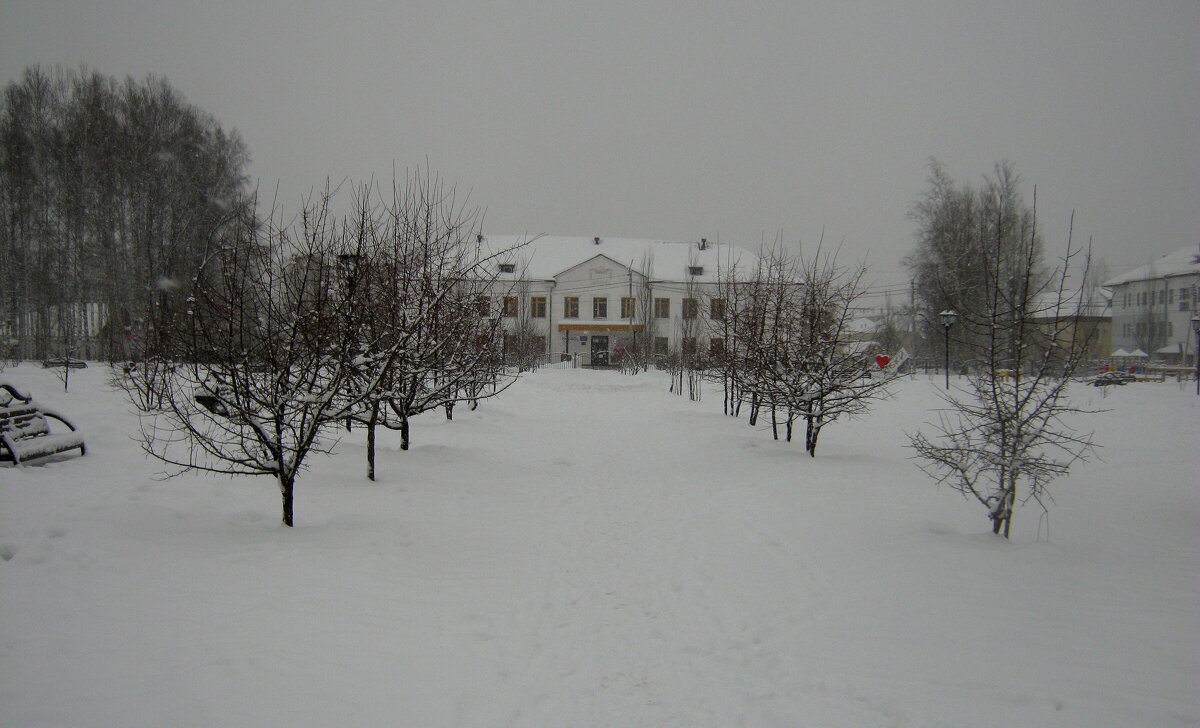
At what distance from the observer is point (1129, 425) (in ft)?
43.7

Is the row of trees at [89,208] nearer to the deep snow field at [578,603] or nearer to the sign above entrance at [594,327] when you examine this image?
the deep snow field at [578,603]

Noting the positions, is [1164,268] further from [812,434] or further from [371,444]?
[371,444]

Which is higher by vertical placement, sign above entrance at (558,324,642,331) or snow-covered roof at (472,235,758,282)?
snow-covered roof at (472,235,758,282)

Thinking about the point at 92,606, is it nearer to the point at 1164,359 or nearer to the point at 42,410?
the point at 42,410

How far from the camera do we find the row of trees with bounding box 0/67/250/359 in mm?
23984

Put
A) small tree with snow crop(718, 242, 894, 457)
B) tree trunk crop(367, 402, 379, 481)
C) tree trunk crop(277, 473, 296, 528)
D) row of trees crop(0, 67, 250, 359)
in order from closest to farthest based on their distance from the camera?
tree trunk crop(277, 473, 296, 528) → tree trunk crop(367, 402, 379, 481) → small tree with snow crop(718, 242, 894, 457) → row of trees crop(0, 67, 250, 359)

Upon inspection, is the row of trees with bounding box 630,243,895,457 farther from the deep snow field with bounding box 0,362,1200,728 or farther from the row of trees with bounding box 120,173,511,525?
the row of trees with bounding box 120,173,511,525

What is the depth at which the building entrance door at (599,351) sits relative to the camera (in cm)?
4581

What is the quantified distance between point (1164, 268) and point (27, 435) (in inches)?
2279

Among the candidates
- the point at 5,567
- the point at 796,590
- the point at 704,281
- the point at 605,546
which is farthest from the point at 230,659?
the point at 704,281

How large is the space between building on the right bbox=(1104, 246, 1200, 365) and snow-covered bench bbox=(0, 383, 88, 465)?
4734 cm

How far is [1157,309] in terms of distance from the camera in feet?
137

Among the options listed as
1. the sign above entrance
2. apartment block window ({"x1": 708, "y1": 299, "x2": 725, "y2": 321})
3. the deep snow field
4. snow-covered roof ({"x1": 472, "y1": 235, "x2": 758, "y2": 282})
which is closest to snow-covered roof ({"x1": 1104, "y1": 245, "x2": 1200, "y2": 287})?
snow-covered roof ({"x1": 472, "y1": 235, "x2": 758, "y2": 282})

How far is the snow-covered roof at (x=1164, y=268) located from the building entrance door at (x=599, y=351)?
36853 mm
